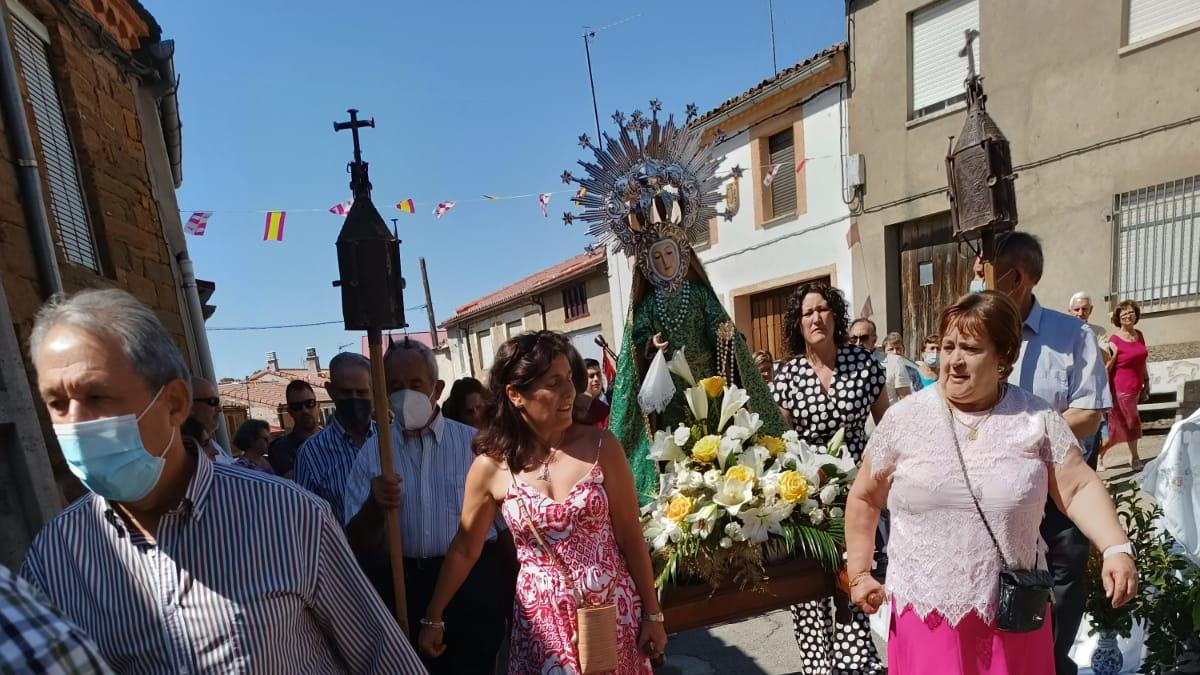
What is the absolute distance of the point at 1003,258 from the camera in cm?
267

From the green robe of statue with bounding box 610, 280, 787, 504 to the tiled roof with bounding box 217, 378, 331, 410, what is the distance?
23.9 m

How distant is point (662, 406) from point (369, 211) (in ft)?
5.02

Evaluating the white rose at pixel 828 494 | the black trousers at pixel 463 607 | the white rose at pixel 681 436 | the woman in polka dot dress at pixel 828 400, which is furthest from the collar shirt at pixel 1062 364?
the black trousers at pixel 463 607

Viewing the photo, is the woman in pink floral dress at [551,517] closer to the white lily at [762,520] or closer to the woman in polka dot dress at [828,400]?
the white lily at [762,520]

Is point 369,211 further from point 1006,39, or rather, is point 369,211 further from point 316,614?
point 1006,39

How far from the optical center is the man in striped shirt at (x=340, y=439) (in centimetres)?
281

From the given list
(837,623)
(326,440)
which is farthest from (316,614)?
(837,623)

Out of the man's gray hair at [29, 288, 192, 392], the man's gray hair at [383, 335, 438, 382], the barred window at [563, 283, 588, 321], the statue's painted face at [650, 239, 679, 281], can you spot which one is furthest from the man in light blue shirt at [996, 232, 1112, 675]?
the barred window at [563, 283, 588, 321]

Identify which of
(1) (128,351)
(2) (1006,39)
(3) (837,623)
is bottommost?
(3) (837,623)

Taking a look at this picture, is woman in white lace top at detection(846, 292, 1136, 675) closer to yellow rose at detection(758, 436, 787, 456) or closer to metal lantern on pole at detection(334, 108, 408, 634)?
yellow rose at detection(758, 436, 787, 456)

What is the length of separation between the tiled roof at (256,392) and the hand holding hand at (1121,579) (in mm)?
25755

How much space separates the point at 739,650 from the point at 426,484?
230cm

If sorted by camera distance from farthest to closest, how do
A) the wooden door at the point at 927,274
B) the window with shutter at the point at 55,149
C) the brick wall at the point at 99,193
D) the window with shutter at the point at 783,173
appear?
the window with shutter at the point at 783,173 < the wooden door at the point at 927,274 < the window with shutter at the point at 55,149 < the brick wall at the point at 99,193

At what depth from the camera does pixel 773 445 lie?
8.96 ft
